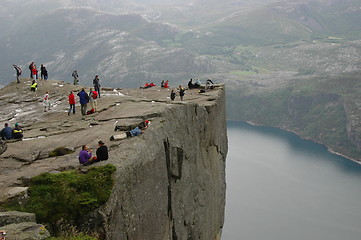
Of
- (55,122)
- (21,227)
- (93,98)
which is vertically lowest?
(21,227)

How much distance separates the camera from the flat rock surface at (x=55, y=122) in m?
17.4

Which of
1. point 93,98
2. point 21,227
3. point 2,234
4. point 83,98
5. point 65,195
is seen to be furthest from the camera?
point 93,98

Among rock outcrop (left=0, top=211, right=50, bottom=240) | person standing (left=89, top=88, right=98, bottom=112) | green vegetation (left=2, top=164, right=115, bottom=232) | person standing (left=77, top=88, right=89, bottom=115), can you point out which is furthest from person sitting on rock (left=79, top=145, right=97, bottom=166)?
person standing (left=89, top=88, right=98, bottom=112)

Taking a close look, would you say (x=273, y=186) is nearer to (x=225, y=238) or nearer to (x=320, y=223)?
(x=320, y=223)

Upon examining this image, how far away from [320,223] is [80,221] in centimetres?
10432

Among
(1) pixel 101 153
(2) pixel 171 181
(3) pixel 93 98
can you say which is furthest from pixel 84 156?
(3) pixel 93 98

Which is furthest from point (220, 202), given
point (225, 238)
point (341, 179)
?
point (341, 179)

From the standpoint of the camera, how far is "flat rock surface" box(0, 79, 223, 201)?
57.1 feet

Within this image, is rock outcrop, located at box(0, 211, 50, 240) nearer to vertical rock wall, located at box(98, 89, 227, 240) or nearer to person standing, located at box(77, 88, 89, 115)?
vertical rock wall, located at box(98, 89, 227, 240)

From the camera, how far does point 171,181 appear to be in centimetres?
2156

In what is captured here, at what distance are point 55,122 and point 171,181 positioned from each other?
11379 millimetres

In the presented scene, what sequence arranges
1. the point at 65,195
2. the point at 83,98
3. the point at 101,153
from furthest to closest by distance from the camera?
the point at 83,98, the point at 101,153, the point at 65,195

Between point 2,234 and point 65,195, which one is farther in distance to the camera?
point 65,195

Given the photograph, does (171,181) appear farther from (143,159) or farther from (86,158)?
(86,158)
